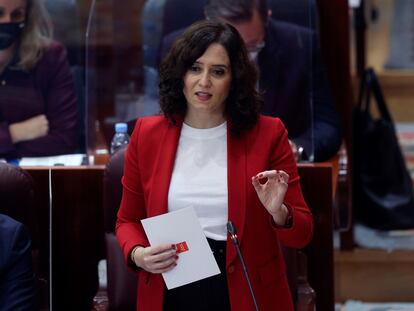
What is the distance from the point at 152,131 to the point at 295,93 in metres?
1.22

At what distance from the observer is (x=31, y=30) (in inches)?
133

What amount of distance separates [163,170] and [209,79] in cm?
23

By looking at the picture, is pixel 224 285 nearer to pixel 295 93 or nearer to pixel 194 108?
pixel 194 108

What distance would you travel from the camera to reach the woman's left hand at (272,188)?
192 cm

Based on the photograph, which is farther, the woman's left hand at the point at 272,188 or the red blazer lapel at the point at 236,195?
the red blazer lapel at the point at 236,195

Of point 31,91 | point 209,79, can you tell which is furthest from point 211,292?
point 31,91

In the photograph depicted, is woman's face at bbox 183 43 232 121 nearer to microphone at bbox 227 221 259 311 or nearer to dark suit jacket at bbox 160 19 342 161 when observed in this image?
microphone at bbox 227 221 259 311

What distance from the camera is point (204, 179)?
2068 millimetres

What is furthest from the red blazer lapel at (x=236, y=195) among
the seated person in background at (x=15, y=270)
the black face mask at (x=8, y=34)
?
the black face mask at (x=8, y=34)

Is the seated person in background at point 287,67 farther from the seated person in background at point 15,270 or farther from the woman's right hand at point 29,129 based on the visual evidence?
the seated person in background at point 15,270

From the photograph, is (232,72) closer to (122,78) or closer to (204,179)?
(204,179)

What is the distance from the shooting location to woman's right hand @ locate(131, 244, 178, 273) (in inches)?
78.6

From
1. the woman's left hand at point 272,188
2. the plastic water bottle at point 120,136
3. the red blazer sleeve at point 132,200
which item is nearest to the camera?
the woman's left hand at point 272,188

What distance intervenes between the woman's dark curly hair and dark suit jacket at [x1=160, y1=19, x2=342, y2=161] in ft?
3.49
